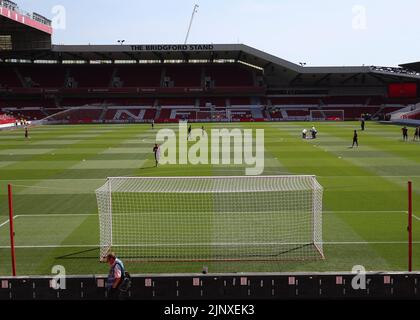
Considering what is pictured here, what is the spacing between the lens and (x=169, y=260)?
516 inches

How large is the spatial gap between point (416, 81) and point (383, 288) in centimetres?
7675

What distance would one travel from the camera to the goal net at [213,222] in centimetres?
1368

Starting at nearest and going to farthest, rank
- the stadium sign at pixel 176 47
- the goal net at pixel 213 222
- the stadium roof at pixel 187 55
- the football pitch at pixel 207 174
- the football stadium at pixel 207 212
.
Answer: the football stadium at pixel 207 212, the football pitch at pixel 207 174, the goal net at pixel 213 222, the stadium sign at pixel 176 47, the stadium roof at pixel 187 55

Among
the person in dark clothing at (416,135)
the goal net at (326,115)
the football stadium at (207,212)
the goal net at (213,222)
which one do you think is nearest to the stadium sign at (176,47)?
the football stadium at (207,212)

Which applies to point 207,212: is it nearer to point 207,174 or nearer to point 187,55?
point 207,174

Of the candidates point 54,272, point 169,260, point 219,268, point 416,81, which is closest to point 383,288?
point 219,268

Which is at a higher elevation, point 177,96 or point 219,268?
point 177,96

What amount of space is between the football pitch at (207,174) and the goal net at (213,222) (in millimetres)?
599

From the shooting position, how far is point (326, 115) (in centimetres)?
7975

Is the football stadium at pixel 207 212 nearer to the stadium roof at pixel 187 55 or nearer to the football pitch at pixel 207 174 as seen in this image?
the football pitch at pixel 207 174

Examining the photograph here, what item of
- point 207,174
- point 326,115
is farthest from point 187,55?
point 207,174

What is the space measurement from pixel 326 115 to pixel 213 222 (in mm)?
66508

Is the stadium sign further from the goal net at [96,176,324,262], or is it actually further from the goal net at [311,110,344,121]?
the goal net at [96,176,324,262]
